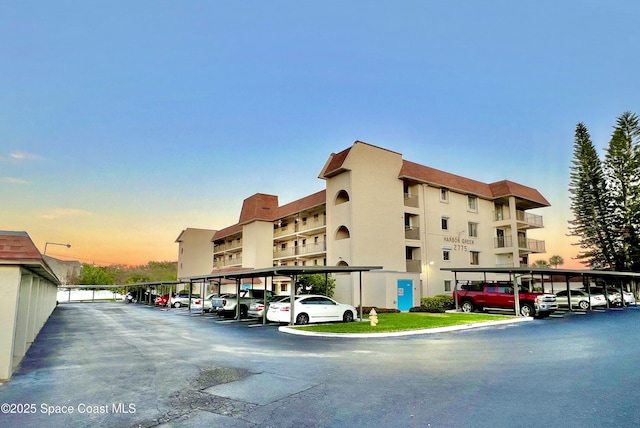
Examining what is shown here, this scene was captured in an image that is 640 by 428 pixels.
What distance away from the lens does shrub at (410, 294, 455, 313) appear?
27.9 metres

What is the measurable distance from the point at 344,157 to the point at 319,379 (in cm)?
2350

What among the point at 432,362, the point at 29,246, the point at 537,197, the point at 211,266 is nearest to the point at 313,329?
the point at 432,362

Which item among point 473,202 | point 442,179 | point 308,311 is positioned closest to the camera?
point 308,311

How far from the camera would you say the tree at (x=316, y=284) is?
29.1 m

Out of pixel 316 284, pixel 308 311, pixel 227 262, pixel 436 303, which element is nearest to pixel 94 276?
pixel 227 262

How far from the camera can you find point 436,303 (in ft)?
95.0

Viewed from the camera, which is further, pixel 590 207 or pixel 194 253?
pixel 194 253

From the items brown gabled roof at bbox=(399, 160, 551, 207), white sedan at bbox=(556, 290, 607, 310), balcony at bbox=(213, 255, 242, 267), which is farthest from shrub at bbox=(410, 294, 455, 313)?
balcony at bbox=(213, 255, 242, 267)

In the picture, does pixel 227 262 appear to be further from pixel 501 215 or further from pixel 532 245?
pixel 532 245

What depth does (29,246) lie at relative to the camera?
9148mm

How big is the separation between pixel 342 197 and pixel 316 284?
7257mm

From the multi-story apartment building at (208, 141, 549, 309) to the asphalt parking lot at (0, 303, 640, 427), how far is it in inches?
622

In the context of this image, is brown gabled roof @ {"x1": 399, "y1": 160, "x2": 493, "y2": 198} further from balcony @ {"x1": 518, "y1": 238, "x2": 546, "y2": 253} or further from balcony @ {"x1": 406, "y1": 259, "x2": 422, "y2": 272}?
balcony @ {"x1": 406, "y1": 259, "x2": 422, "y2": 272}

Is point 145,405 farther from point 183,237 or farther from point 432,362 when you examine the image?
point 183,237
